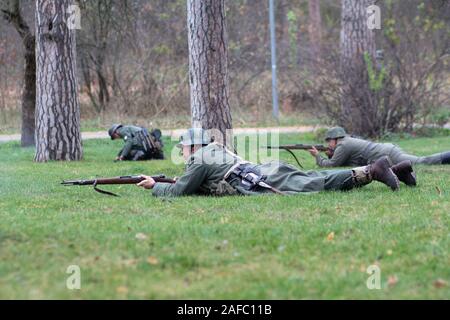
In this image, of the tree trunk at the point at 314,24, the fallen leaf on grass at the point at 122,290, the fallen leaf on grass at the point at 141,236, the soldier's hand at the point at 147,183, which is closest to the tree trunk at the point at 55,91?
the soldier's hand at the point at 147,183

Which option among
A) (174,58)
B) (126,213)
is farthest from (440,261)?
(174,58)

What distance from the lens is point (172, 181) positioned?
9.98 m

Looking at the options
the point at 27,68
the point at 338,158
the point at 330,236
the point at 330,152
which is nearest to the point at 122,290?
the point at 330,236

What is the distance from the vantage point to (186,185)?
9680mm

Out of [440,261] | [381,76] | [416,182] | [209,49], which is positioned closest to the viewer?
[440,261]

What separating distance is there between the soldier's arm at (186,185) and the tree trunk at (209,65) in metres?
2.94

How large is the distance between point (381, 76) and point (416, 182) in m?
9.78

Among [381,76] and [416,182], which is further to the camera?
[381,76]

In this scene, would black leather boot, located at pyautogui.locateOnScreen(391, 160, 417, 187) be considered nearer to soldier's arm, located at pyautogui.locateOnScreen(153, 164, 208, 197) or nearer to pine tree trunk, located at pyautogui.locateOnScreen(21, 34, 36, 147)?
soldier's arm, located at pyautogui.locateOnScreen(153, 164, 208, 197)

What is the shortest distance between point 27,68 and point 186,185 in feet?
34.8

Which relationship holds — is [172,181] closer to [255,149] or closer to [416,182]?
[416,182]

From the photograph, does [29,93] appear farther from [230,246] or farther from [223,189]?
[230,246]

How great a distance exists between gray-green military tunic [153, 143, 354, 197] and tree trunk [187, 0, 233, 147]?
116 inches

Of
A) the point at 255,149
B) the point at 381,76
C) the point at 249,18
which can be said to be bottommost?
the point at 255,149
